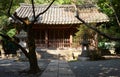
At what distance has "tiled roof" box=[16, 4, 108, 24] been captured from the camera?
27.1m

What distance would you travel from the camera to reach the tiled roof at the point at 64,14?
88.8ft

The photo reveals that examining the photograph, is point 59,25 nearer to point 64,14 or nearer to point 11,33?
point 64,14

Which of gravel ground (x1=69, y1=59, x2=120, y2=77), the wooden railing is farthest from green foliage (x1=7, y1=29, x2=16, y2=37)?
gravel ground (x1=69, y1=59, x2=120, y2=77)

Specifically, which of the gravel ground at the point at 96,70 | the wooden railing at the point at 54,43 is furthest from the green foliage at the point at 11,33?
the gravel ground at the point at 96,70

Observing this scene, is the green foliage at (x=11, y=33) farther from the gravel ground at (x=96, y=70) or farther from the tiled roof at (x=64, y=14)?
the gravel ground at (x=96, y=70)

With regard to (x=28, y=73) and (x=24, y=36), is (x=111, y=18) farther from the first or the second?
(x=28, y=73)

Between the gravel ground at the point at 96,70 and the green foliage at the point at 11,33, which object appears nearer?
the gravel ground at the point at 96,70

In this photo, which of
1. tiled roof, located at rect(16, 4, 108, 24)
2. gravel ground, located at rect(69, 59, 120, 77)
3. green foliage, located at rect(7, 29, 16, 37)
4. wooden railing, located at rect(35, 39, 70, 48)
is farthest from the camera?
green foliage, located at rect(7, 29, 16, 37)

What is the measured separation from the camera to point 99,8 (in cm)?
2920

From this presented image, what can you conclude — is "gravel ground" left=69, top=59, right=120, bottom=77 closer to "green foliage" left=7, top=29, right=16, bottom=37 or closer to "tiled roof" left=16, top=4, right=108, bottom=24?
"tiled roof" left=16, top=4, right=108, bottom=24

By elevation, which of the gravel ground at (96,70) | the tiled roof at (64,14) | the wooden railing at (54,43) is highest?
the tiled roof at (64,14)

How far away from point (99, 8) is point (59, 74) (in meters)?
17.2

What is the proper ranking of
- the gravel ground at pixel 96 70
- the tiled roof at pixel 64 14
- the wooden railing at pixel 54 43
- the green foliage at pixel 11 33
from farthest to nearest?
the green foliage at pixel 11 33, the wooden railing at pixel 54 43, the tiled roof at pixel 64 14, the gravel ground at pixel 96 70

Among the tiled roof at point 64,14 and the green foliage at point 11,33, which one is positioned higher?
the tiled roof at point 64,14
